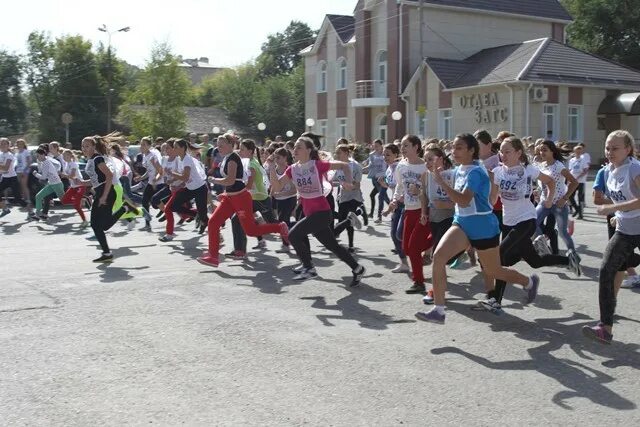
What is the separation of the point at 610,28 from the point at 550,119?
19.3 m

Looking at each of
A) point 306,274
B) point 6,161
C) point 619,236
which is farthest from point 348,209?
point 6,161

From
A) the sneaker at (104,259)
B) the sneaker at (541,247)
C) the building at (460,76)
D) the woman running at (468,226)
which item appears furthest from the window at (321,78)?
the woman running at (468,226)

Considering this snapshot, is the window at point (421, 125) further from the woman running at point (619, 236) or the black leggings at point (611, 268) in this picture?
the black leggings at point (611, 268)

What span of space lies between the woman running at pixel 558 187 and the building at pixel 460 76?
24390 mm

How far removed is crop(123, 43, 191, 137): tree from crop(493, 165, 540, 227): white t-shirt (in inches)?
1756

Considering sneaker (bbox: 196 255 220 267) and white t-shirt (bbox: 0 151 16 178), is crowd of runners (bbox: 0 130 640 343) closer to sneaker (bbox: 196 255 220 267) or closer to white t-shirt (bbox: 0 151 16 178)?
sneaker (bbox: 196 255 220 267)

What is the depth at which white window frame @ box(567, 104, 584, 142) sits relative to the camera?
36.8m

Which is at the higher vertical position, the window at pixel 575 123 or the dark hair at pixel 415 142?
the window at pixel 575 123

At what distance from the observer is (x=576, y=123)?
122ft

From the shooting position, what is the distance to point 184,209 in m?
13.5

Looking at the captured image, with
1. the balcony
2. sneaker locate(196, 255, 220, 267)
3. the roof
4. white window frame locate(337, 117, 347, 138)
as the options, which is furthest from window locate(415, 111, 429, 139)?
sneaker locate(196, 255, 220, 267)

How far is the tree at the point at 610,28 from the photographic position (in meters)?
50.4

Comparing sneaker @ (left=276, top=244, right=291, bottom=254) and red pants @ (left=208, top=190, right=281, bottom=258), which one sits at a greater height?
red pants @ (left=208, top=190, right=281, bottom=258)

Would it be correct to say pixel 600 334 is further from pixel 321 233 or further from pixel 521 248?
pixel 321 233
